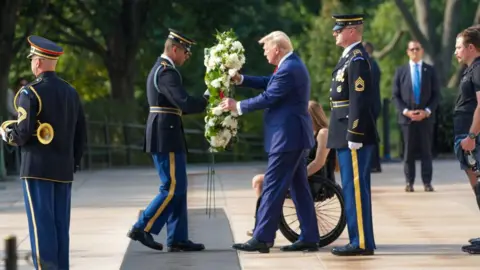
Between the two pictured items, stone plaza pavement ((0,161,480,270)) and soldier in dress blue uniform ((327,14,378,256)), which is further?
soldier in dress blue uniform ((327,14,378,256))

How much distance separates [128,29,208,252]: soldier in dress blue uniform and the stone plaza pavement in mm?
285

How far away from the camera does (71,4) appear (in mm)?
30984

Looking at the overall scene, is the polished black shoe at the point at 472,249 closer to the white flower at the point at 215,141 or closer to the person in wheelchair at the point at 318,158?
the person in wheelchair at the point at 318,158

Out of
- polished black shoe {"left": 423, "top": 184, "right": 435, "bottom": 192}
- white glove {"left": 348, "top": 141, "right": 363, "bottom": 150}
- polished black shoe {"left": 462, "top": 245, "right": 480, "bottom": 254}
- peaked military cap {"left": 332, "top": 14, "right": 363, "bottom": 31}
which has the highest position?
peaked military cap {"left": 332, "top": 14, "right": 363, "bottom": 31}

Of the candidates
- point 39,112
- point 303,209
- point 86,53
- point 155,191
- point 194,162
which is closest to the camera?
point 39,112

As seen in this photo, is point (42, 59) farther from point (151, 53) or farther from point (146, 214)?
point (151, 53)

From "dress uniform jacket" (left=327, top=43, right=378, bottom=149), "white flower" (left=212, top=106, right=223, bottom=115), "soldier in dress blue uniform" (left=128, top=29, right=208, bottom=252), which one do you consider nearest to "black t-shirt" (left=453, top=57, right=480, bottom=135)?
"dress uniform jacket" (left=327, top=43, right=378, bottom=149)

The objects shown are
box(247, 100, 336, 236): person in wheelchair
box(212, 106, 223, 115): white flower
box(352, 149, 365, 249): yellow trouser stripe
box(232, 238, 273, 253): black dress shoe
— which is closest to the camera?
box(352, 149, 365, 249): yellow trouser stripe

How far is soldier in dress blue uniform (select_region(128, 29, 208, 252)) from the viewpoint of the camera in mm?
12219

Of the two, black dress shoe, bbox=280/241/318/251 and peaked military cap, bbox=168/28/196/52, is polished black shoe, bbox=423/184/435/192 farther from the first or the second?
peaked military cap, bbox=168/28/196/52

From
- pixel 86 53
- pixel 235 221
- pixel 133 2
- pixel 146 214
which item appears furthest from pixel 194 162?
pixel 146 214

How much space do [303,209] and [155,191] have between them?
7569 mm

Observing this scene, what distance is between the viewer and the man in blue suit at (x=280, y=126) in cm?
1193

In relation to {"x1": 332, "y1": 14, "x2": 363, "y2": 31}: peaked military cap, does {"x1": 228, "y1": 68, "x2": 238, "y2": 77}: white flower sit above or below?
below
